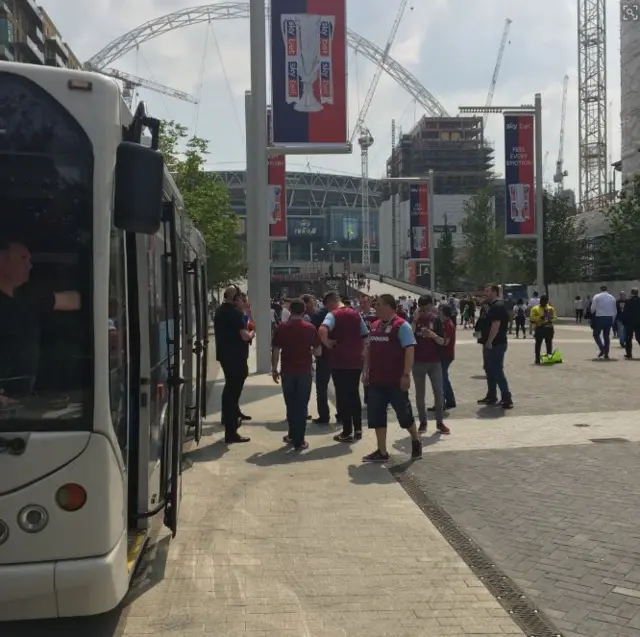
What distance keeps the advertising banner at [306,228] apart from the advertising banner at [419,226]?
11283 cm

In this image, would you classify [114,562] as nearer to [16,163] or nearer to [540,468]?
[16,163]

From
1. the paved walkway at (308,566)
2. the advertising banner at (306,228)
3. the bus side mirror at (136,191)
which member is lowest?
the paved walkway at (308,566)

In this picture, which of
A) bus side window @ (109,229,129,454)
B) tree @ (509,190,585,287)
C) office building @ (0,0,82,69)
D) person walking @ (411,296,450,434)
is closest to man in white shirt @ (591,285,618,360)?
person walking @ (411,296,450,434)

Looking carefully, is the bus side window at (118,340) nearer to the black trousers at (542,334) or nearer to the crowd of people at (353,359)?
the crowd of people at (353,359)

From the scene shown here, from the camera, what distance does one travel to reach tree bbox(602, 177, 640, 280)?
3894 cm

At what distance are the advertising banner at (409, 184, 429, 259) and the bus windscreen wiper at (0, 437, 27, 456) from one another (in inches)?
1570

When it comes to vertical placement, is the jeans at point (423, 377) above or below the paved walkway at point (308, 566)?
above

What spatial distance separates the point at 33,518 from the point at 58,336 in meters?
0.84

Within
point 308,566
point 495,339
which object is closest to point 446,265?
point 495,339

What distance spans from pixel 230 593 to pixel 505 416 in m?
6.91

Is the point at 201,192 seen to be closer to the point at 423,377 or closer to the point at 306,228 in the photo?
the point at 423,377

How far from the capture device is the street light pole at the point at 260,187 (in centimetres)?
1598

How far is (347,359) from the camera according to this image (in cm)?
925

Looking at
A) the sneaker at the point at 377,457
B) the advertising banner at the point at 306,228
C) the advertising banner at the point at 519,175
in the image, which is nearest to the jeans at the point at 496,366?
the sneaker at the point at 377,457
